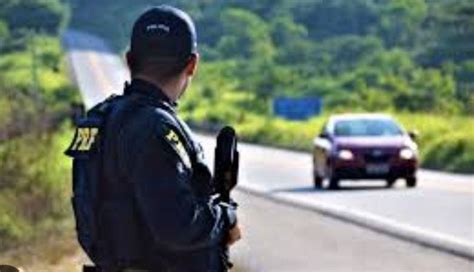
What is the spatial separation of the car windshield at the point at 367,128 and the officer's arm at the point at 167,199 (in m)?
24.6

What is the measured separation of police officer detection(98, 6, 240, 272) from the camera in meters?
4.55

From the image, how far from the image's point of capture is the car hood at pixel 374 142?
28406 millimetres

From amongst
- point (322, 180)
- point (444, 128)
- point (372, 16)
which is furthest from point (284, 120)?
point (322, 180)

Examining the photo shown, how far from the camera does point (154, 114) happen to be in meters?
4.65

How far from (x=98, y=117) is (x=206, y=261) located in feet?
1.79

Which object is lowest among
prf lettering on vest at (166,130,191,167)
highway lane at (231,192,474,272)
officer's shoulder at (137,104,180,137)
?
highway lane at (231,192,474,272)

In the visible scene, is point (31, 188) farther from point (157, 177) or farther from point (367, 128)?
point (157, 177)

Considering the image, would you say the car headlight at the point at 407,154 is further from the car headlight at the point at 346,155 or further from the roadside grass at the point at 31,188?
the roadside grass at the point at 31,188

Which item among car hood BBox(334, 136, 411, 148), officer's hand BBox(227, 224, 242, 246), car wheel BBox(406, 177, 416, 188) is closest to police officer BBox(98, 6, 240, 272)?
officer's hand BBox(227, 224, 242, 246)

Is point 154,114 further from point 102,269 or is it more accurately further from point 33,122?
point 33,122

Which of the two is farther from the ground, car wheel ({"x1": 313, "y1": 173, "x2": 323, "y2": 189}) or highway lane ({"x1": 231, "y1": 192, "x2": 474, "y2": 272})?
highway lane ({"x1": 231, "y1": 192, "x2": 474, "y2": 272})

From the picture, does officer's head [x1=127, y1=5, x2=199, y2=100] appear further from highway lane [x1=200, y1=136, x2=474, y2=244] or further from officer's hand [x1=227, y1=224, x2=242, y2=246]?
highway lane [x1=200, y1=136, x2=474, y2=244]

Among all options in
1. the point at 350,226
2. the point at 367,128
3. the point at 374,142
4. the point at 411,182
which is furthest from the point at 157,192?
the point at 367,128

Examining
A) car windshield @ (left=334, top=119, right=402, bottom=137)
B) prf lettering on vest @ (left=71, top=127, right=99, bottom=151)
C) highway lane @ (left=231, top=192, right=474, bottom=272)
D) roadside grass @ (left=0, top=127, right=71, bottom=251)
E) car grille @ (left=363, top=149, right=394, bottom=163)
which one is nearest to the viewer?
prf lettering on vest @ (left=71, top=127, right=99, bottom=151)
